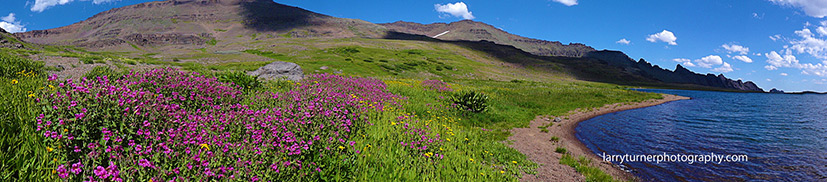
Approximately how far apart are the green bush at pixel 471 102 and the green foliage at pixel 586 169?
21.8ft

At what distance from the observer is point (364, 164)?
5.79 metres

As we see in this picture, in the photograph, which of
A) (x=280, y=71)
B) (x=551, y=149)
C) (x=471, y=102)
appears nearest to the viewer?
(x=551, y=149)

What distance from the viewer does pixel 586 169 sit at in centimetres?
1028

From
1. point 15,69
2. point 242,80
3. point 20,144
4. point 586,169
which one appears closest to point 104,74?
point 15,69

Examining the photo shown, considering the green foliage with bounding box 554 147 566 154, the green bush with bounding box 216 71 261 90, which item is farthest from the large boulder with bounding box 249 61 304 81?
the green foliage with bounding box 554 147 566 154

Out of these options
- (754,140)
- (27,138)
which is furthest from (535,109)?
(27,138)

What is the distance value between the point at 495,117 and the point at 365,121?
11.6 m

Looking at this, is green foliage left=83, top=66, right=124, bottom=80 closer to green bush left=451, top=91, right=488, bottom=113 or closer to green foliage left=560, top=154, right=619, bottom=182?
green foliage left=560, top=154, right=619, bottom=182

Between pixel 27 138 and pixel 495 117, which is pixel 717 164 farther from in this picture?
pixel 27 138

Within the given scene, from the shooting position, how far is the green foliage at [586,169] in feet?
31.6

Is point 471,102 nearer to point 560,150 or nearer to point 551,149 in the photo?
point 551,149

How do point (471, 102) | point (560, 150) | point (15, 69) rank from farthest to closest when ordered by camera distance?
point (471, 102), point (560, 150), point (15, 69)

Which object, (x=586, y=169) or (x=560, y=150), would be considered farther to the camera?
(x=560, y=150)

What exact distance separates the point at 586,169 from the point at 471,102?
28.5 ft
